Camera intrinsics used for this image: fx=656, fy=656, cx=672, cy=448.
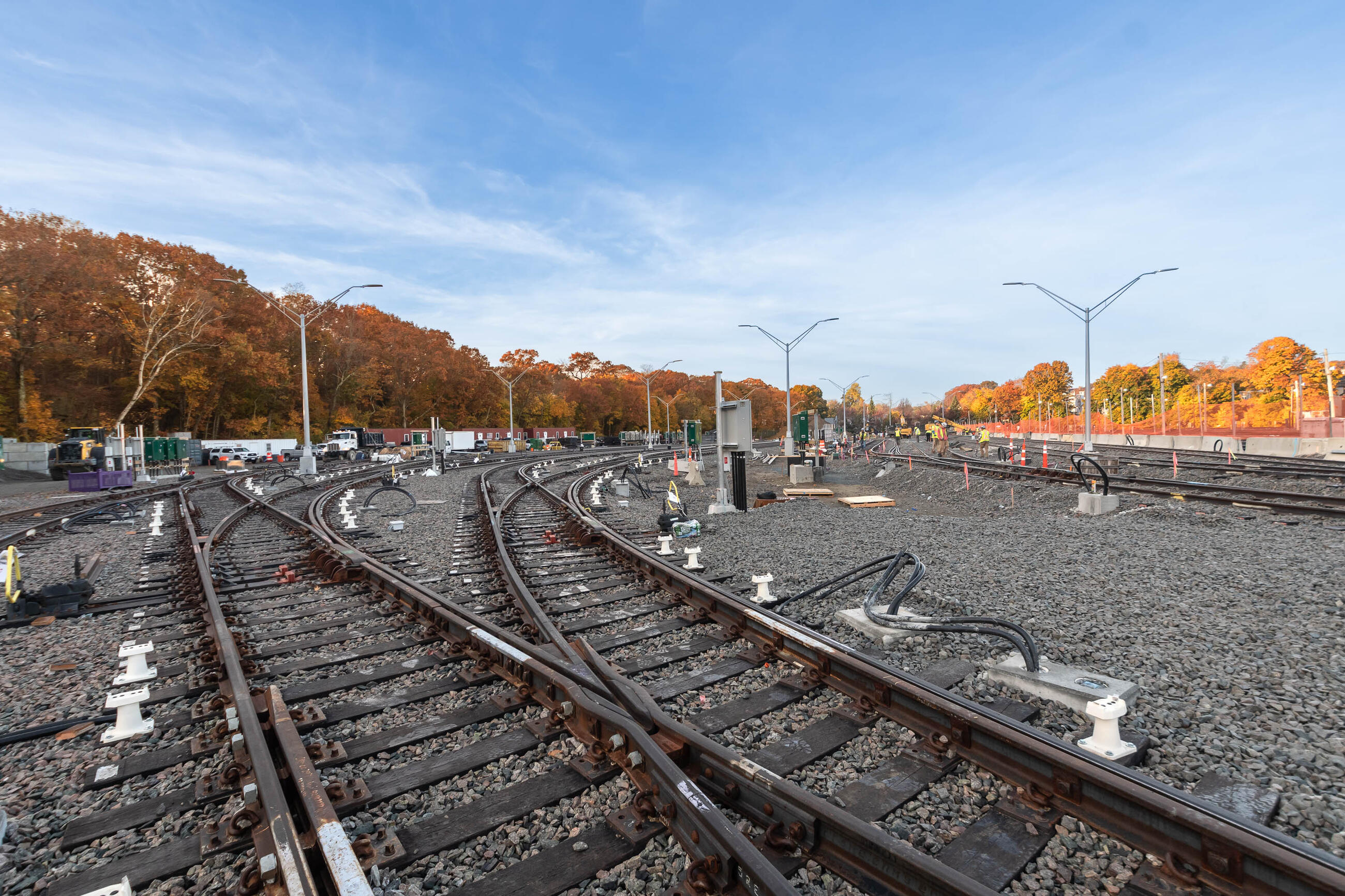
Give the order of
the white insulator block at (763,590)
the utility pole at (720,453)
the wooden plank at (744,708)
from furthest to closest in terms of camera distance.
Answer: the utility pole at (720,453)
the white insulator block at (763,590)
the wooden plank at (744,708)

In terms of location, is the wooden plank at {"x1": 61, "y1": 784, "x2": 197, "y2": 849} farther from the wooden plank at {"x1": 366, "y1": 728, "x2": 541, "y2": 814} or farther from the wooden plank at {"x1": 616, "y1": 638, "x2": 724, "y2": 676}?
the wooden plank at {"x1": 616, "y1": 638, "x2": 724, "y2": 676}

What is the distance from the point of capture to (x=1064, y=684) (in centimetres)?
378

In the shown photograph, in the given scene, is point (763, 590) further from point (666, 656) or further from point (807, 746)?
point (807, 746)

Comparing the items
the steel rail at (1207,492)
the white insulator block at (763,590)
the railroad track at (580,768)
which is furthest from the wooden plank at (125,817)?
the steel rail at (1207,492)

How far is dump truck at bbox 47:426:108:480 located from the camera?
852 inches

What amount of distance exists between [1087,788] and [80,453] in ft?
107

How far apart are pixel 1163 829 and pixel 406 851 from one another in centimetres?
294

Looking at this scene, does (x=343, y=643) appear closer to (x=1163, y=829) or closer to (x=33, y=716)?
(x=33, y=716)

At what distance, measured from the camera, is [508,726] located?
3.71 m

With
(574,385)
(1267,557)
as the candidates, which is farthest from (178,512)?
(574,385)

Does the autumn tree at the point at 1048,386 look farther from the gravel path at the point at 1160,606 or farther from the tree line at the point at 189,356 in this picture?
the gravel path at the point at 1160,606

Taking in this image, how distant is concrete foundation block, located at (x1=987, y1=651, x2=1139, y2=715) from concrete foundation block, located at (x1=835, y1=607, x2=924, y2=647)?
75 centimetres

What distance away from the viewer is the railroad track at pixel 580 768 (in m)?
2.41

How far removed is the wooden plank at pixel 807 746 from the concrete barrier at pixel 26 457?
1504 inches
